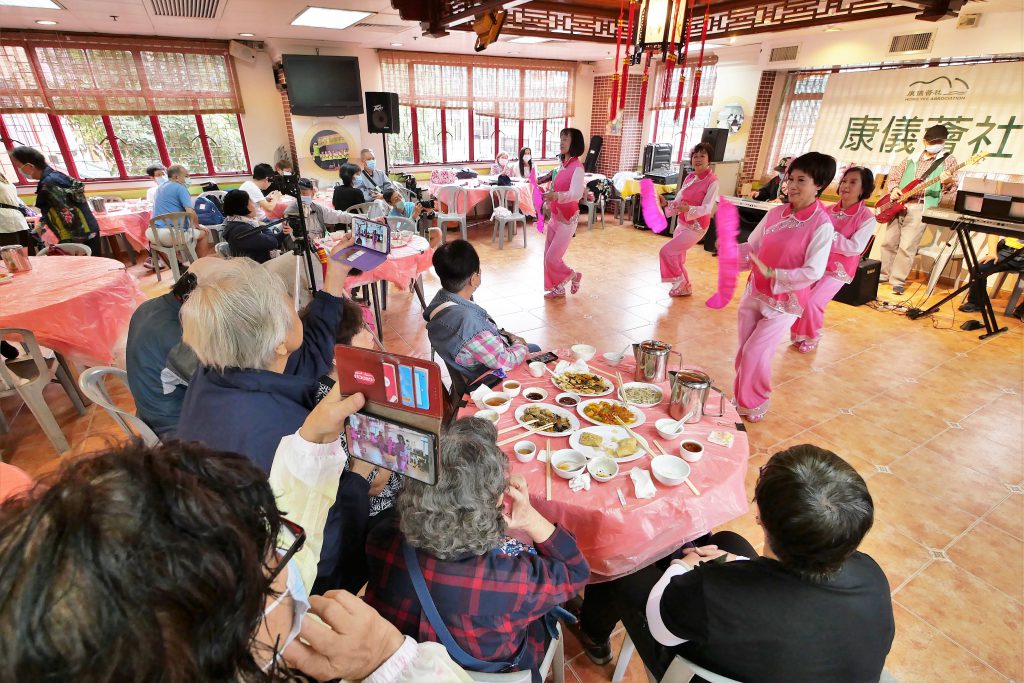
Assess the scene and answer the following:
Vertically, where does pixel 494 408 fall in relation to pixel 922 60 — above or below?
below

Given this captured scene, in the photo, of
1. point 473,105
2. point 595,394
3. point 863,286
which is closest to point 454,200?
point 473,105

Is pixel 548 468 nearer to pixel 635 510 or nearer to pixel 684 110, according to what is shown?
pixel 635 510

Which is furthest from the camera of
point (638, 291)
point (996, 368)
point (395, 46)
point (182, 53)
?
point (395, 46)

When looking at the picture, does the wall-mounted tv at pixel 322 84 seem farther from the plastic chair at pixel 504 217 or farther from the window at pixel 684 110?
the window at pixel 684 110

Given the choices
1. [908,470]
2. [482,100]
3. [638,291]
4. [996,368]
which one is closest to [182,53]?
[482,100]

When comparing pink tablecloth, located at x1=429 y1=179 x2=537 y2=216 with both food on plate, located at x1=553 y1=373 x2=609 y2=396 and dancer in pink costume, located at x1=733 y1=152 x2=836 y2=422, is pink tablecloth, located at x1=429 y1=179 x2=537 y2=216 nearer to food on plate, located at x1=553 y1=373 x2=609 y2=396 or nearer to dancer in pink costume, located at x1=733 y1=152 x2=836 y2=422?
dancer in pink costume, located at x1=733 y1=152 x2=836 y2=422

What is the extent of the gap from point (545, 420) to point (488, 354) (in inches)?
18.8

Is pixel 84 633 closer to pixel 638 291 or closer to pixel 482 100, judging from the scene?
pixel 638 291

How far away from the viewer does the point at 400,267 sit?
4.07 m

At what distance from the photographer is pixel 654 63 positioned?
9719mm

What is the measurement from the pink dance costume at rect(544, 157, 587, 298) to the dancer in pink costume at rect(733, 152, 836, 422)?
224 cm

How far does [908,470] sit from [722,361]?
1.44m

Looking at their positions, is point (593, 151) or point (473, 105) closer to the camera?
point (473, 105)

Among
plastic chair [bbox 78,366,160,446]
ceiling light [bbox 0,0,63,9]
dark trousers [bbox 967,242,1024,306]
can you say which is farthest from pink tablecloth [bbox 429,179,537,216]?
plastic chair [bbox 78,366,160,446]
